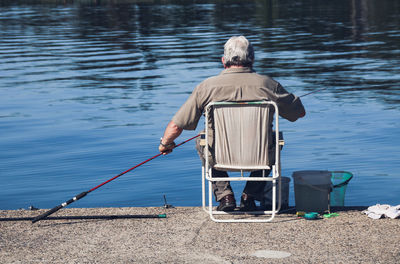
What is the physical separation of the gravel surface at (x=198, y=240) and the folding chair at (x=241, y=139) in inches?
11.0


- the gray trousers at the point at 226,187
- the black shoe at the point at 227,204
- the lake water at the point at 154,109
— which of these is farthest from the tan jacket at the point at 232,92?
the lake water at the point at 154,109

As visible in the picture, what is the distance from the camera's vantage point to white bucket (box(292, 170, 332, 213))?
240 inches

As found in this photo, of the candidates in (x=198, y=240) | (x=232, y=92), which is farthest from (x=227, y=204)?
(x=232, y=92)

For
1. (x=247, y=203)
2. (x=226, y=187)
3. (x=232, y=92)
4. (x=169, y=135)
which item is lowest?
(x=247, y=203)

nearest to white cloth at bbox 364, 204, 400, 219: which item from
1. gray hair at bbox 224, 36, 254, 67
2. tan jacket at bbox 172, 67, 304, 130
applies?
A: tan jacket at bbox 172, 67, 304, 130

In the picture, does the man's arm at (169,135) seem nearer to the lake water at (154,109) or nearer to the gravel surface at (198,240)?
the gravel surface at (198,240)

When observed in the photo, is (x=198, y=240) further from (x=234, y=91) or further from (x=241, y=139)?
(x=234, y=91)

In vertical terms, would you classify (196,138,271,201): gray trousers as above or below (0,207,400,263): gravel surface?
above

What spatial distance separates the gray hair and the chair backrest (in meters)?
0.41

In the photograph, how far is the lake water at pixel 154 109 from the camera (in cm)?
967

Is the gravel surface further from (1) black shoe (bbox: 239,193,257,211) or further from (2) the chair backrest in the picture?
(2) the chair backrest

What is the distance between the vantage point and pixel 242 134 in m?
5.73

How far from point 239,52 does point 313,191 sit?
122 cm

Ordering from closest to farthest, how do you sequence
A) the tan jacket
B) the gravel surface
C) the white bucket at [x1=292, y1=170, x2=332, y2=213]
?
the gravel surface < the tan jacket < the white bucket at [x1=292, y1=170, x2=332, y2=213]
